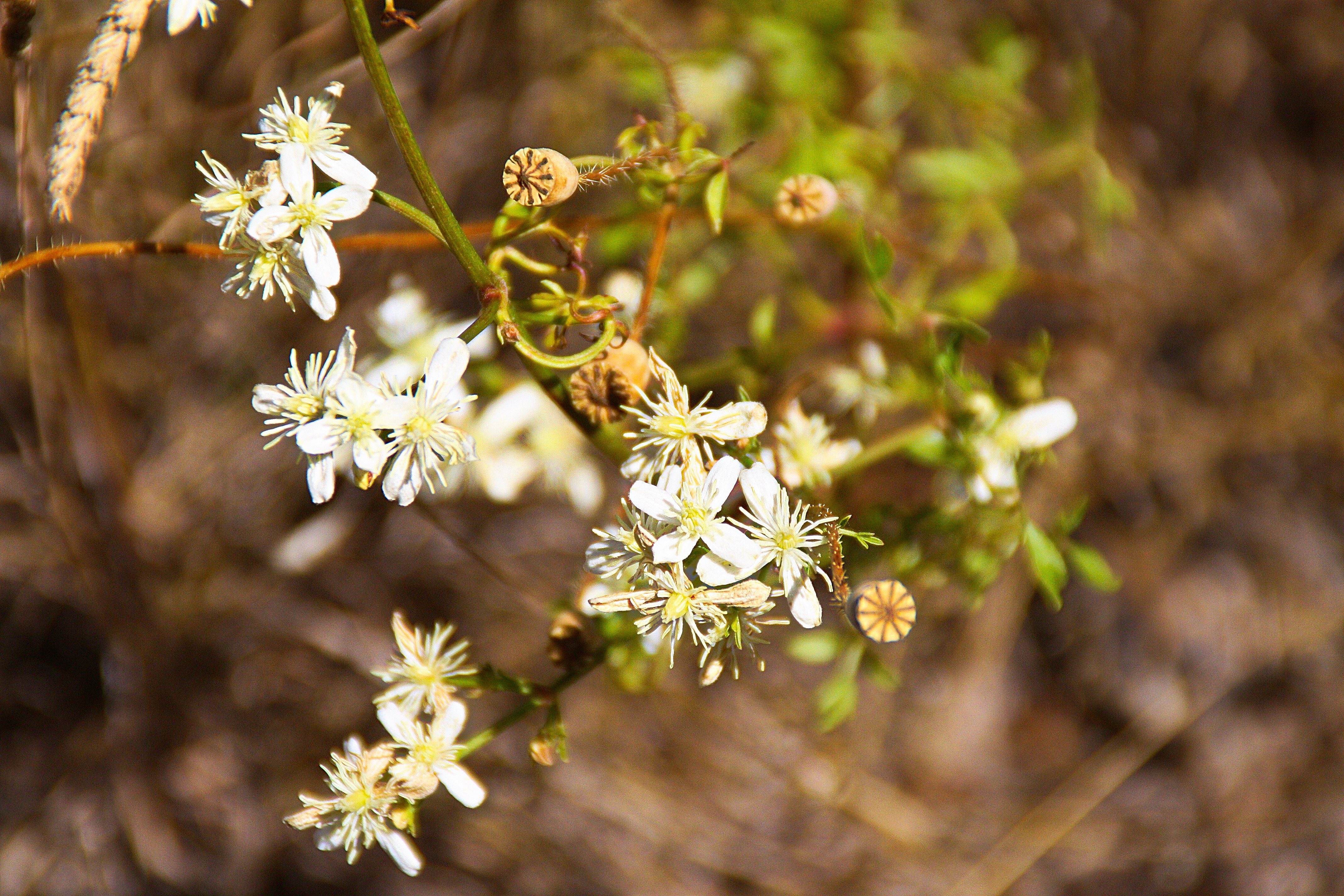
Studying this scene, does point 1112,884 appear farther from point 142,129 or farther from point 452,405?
point 142,129

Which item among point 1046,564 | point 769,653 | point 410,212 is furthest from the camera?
point 769,653

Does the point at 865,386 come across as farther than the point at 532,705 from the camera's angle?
Yes

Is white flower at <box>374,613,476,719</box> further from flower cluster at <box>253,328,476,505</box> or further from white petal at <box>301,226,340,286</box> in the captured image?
white petal at <box>301,226,340,286</box>

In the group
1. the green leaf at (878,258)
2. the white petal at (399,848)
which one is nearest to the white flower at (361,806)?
the white petal at (399,848)

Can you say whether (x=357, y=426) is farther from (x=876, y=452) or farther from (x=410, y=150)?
(x=876, y=452)

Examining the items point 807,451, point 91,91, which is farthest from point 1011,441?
point 91,91

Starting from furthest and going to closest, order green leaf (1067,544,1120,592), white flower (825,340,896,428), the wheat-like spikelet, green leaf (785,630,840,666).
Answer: white flower (825,340,896,428) → green leaf (785,630,840,666) → green leaf (1067,544,1120,592) → the wheat-like spikelet

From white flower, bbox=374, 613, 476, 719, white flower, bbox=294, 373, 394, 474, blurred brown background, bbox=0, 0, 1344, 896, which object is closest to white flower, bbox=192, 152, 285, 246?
white flower, bbox=294, 373, 394, 474
